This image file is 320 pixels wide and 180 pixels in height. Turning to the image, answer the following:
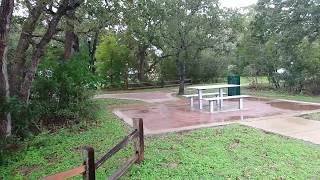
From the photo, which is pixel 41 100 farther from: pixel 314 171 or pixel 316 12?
pixel 316 12

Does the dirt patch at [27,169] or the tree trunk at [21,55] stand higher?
the tree trunk at [21,55]

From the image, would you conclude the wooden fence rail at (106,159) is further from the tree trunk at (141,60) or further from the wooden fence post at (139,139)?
the tree trunk at (141,60)

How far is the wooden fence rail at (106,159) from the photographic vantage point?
306 centimetres

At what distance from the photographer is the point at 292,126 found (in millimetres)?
7555

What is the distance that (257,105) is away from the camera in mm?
11289

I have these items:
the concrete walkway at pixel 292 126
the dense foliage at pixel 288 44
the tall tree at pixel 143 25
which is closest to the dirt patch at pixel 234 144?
the concrete walkway at pixel 292 126

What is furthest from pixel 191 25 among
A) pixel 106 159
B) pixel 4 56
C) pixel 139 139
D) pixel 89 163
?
pixel 89 163

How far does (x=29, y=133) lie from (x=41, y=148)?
83cm

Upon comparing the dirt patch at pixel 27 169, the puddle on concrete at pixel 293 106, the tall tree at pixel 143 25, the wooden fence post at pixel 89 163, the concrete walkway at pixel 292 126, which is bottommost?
the dirt patch at pixel 27 169

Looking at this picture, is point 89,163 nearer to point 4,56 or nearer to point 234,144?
point 234,144

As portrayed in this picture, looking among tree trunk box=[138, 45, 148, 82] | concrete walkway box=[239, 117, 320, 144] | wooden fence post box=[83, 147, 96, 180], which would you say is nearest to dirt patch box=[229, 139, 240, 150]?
concrete walkway box=[239, 117, 320, 144]

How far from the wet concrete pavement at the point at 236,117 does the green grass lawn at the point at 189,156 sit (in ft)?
2.14

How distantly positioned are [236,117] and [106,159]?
5.91 meters

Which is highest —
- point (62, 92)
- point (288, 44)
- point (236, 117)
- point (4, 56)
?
point (288, 44)
